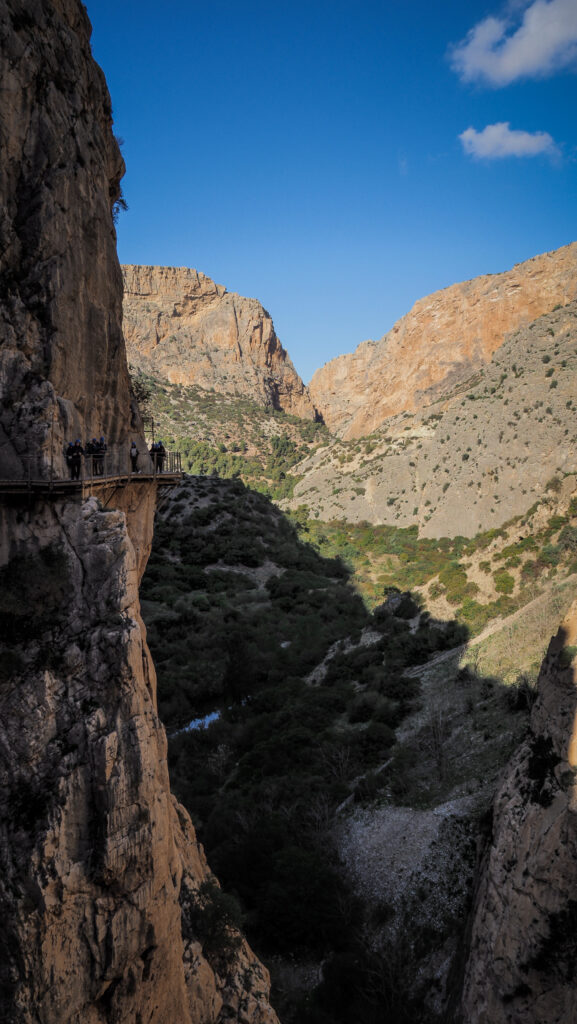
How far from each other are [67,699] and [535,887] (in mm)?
9332

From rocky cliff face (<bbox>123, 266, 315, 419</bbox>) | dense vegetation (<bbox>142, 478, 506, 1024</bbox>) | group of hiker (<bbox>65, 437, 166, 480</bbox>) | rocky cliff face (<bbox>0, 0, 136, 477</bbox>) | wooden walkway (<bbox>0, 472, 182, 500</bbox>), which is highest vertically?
rocky cliff face (<bbox>123, 266, 315, 419</bbox>)

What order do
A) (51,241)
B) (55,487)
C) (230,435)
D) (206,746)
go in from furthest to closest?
(230,435) < (206,746) < (51,241) < (55,487)

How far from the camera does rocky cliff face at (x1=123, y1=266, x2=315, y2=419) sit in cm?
12706

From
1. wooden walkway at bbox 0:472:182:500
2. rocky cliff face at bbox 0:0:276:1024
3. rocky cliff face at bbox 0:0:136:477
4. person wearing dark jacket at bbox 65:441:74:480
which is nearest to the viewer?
rocky cliff face at bbox 0:0:276:1024

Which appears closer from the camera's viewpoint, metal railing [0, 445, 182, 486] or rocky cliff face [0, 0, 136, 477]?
metal railing [0, 445, 182, 486]

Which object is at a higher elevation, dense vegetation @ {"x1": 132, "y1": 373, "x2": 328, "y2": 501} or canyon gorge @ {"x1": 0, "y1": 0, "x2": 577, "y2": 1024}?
dense vegetation @ {"x1": 132, "y1": 373, "x2": 328, "y2": 501}

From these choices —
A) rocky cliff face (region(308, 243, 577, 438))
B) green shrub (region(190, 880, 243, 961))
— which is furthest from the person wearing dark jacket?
rocky cliff face (region(308, 243, 577, 438))

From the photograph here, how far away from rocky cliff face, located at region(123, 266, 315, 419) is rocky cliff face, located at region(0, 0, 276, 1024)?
11487 centimetres

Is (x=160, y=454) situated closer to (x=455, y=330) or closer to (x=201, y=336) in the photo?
(x=455, y=330)

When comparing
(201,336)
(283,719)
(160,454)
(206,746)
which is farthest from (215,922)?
(201,336)

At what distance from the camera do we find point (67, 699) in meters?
8.16

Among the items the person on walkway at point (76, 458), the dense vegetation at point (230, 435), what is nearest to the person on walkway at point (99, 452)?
the person on walkway at point (76, 458)

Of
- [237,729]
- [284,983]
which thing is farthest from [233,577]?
[284,983]

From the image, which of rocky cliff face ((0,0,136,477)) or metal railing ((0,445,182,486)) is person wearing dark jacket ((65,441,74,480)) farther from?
rocky cliff face ((0,0,136,477))
